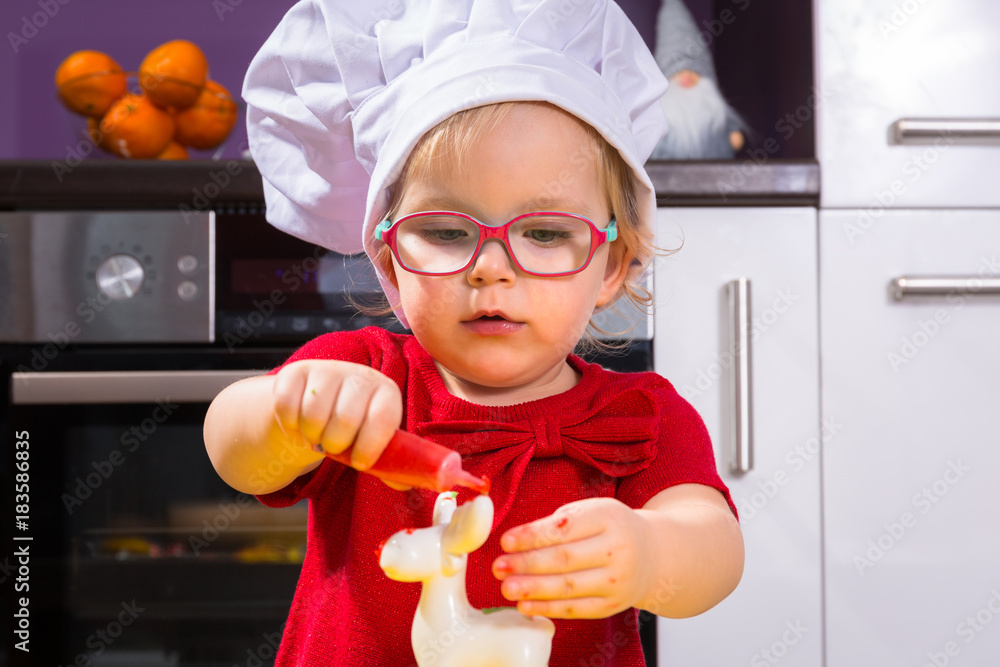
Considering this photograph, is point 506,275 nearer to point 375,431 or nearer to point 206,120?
point 375,431

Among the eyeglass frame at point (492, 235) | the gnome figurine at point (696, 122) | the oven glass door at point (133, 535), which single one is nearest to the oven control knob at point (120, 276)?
the oven glass door at point (133, 535)

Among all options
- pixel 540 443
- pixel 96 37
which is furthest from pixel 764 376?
pixel 96 37

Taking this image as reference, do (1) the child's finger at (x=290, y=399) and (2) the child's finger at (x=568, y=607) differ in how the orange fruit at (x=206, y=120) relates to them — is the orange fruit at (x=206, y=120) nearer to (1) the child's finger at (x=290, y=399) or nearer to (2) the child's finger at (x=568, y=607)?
(1) the child's finger at (x=290, y=399)

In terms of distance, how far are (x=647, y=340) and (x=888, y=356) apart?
1.13ft

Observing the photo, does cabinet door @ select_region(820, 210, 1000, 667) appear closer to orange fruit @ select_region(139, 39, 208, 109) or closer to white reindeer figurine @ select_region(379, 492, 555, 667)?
white reindeer figurine @ select_region(379, 492, 555, 667)

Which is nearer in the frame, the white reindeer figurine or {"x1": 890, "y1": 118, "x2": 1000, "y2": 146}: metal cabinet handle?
the white reindeer figurine

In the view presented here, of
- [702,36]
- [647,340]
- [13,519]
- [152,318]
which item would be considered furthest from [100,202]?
[702,36]

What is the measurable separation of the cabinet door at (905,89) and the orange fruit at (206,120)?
0.96 metres

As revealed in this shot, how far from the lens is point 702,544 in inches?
22.4

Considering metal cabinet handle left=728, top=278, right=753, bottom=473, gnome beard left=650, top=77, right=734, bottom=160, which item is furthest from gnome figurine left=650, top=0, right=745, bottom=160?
metal cabinet handle left=728, top=278, right=753, bottom=473

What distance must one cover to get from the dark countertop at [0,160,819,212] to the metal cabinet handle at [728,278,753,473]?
139 mm

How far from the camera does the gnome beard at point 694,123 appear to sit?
55.9 inches

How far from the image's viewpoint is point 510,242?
0.61 metres

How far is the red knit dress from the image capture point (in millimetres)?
662
